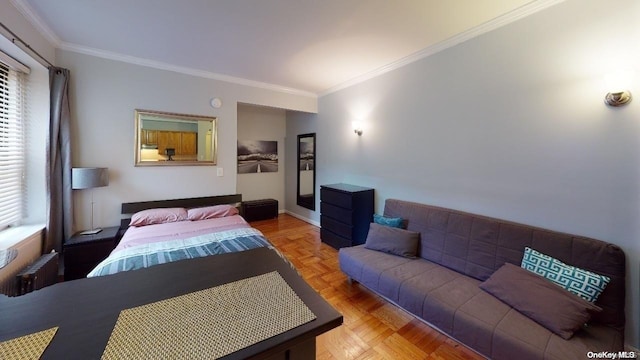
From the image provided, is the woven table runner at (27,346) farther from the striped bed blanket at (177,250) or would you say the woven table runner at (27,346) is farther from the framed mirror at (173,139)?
the framed mirror at (173,139)

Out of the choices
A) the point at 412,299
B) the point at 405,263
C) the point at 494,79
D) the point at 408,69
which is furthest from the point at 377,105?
the point at 412,299

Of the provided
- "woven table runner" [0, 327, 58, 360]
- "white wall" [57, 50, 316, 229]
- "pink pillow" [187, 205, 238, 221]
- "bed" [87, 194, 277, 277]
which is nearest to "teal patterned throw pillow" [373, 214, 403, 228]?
"bed" [87, 194, 277, 277]

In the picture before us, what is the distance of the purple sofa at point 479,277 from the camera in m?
1.47

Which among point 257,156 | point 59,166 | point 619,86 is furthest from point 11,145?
point 619,86

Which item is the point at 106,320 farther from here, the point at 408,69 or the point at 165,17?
the point at 408,69

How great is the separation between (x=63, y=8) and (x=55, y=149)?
4.54 feet

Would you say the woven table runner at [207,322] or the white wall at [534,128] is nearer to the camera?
the woven table runner at [207,322]

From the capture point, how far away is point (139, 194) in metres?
3.15

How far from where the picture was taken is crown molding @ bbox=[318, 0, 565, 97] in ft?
6.51

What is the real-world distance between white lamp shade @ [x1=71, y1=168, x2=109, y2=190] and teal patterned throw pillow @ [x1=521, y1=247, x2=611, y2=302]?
423 cm

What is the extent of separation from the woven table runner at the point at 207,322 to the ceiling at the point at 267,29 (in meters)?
2.11

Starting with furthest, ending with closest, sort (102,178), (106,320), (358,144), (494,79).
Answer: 1. (358,144)
2. (102,178)
3. (494,79)
4. (106,320)

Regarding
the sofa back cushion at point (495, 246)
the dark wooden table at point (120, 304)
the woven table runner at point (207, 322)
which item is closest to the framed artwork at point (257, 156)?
the sofa back cushion at point (495, 246)

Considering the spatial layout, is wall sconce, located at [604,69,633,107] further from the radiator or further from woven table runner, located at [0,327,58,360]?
the radiator
